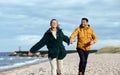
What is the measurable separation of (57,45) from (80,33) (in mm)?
1448

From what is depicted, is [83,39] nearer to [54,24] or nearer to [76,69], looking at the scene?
[54,24]

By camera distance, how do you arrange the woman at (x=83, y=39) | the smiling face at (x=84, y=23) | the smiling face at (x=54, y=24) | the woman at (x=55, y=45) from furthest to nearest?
1. the woman at (x=83, y=39)
2. the smiling face at (x=84, y=23)
3. the woman at (x=55, y=45)
4. the smiling face at (x=54, y=24)

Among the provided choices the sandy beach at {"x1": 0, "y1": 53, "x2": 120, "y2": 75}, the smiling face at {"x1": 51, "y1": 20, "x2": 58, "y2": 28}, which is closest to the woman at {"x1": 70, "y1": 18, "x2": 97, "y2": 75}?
the smiling face at {"x1": 51, "y1": 20, "x2": 58, "y2": 28}

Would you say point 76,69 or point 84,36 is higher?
point 84,36

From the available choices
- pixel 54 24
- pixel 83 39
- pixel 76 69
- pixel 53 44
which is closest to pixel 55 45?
pixel 53 44

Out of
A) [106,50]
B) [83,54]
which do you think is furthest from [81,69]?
[106,50]

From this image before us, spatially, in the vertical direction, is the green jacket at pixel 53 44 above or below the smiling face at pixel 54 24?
below

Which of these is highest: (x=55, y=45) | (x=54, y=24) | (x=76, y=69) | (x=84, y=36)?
(x=54, y=24)

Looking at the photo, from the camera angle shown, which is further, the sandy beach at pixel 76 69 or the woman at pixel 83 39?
the sandy beach at pixel 76 69

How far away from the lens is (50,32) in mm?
11703

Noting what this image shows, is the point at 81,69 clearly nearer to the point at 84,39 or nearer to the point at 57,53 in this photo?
the point at 84,39

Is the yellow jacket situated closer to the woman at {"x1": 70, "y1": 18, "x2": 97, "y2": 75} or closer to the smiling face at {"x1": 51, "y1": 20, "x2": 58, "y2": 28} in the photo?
the woman at {"x1": 70, "y1": 18, "x2": 97, "y2": 75}

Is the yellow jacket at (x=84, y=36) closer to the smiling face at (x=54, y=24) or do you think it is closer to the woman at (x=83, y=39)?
the woman at (x=83, y=39)

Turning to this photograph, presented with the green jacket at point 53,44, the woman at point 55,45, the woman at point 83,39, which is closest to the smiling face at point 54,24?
the woman at point 55,45
